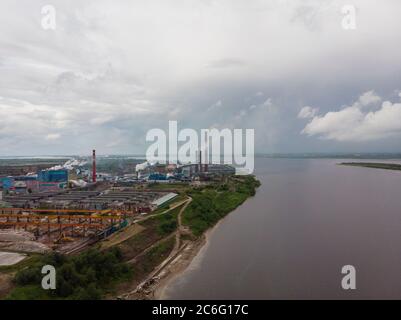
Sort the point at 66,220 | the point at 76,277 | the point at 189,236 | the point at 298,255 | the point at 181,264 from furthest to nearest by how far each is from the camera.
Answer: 1. the point at 66,220
2. the point at 189,236
3. the point at 298,255
4. the point at 181,264
5. the point at 76,277

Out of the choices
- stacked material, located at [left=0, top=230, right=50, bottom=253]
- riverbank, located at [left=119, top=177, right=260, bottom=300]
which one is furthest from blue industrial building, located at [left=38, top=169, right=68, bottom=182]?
stacked material, located at [left=0, top=230, right=50, bottom=253]

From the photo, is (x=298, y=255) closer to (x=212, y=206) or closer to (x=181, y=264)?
(x=181, y=264)

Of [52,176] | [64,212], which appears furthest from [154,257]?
[52,176]

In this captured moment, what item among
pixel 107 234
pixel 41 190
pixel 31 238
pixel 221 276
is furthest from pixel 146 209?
pixel 41 190

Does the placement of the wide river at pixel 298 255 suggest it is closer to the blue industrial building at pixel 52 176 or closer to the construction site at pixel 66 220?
the construction site at pixel 66 220

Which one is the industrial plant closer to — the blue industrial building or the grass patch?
the blue industrial building
